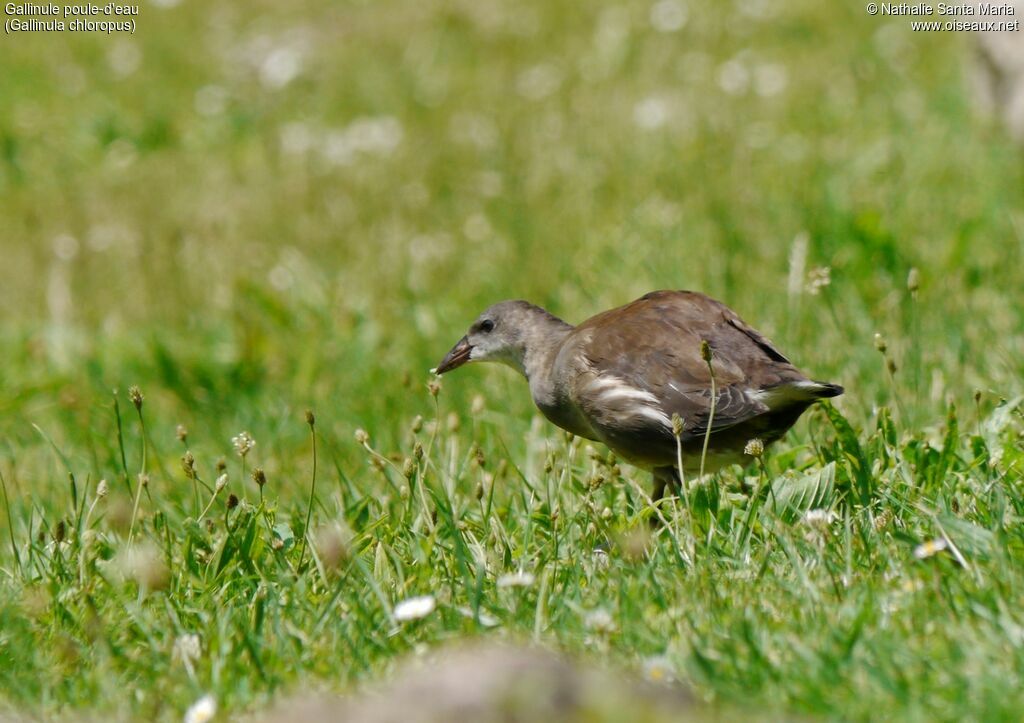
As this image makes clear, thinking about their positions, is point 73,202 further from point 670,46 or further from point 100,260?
point 670,46

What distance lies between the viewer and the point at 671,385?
15.0 ft

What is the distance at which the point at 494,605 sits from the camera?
3.60 metres

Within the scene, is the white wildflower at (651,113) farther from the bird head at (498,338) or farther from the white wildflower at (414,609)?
the white wildflower at (414,609)

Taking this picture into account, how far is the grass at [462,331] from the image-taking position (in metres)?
3.39

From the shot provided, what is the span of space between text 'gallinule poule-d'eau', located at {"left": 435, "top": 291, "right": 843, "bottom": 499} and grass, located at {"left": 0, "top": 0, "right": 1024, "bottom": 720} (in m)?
0.17

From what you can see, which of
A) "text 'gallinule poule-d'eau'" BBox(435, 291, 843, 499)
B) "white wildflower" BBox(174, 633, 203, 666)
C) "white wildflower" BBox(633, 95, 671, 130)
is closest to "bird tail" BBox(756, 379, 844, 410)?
"text 'gallinule poule-d'eau'" BBox(435, 291, 843, 499)

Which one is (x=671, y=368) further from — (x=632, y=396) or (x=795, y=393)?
(x=795, y=393)

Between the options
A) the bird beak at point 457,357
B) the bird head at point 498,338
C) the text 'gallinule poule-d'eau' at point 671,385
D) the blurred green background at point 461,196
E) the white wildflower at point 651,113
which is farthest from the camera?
the white wildflower at point 651,113

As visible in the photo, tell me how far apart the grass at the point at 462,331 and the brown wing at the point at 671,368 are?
0.23 meters

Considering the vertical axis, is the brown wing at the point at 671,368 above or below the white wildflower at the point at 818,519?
above

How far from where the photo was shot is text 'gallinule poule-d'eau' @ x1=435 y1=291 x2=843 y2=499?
14.6 feet

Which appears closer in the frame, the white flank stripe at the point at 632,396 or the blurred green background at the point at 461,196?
the white flank stripe at the point at 632,396

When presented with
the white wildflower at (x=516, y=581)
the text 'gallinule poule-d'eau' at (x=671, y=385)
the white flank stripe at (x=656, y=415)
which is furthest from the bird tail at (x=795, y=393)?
the white wildflower at (x=516, y=581)

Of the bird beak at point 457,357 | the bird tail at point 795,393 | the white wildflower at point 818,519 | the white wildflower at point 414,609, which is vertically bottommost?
the white wildflower at point 414,609
